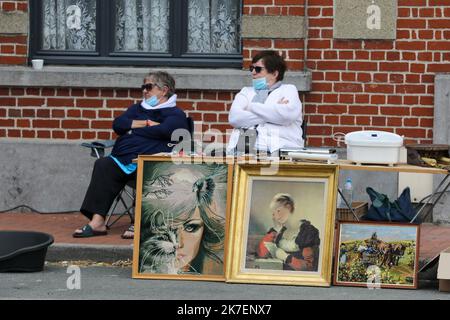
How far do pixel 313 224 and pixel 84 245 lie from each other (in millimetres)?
2199

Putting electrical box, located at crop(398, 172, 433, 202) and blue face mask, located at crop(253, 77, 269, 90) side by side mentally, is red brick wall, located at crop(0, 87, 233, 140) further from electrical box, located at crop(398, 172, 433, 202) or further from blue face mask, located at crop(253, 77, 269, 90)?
blue face mask, located at crop(253, 77, 269, 90)

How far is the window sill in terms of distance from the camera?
1241cm

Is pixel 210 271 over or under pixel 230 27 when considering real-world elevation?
under

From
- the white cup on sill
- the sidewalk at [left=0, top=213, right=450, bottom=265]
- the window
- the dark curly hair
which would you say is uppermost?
the window

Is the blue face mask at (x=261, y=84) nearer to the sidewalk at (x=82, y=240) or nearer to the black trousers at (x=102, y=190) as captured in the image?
the black trousers at (x=102, y=190)

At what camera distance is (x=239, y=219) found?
377 inches

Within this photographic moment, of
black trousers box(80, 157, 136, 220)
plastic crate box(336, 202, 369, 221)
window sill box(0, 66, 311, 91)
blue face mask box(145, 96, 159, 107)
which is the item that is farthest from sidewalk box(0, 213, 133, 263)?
plastic crate box(336, 202, 369, 221)

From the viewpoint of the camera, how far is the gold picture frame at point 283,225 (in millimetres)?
9445

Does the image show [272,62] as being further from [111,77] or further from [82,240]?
[111,77]

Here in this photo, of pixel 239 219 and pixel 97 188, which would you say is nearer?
pixel 239 219

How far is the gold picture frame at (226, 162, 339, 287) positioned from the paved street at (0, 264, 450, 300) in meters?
0.14
